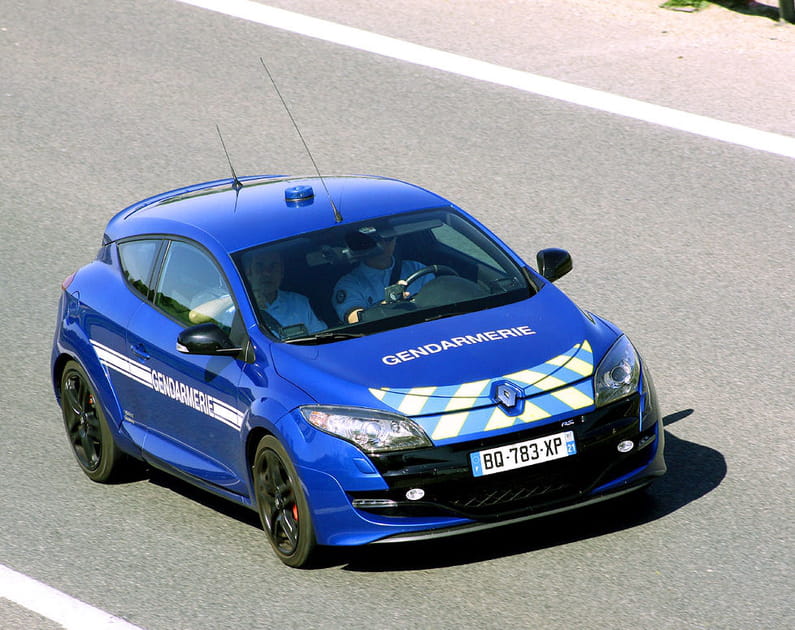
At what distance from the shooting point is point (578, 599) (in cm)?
615

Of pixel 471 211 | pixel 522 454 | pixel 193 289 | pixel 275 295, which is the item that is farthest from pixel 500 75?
pixel 522 454

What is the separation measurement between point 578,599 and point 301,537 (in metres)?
1.26

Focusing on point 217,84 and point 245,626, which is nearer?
point 245,626

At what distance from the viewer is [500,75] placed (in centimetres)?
1419

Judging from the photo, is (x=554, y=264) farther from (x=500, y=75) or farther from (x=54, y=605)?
(x=500, y=75)

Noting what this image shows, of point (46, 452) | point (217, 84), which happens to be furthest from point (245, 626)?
point (217, 84)

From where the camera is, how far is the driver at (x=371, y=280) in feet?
23.5

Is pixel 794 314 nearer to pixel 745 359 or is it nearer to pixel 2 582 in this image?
pixel 745 359

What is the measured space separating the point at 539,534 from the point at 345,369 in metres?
1.22

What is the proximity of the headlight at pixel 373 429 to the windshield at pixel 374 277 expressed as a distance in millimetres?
611

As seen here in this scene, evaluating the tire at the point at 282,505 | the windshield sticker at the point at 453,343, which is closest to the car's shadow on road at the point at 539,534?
the tire at the point at 282,505

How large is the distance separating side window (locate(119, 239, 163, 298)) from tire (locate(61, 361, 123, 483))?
60 cm

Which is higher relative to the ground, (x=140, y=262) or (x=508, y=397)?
(x=508, y=397)

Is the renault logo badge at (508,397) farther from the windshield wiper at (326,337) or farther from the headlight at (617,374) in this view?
the windshield wiper at (326,337)
